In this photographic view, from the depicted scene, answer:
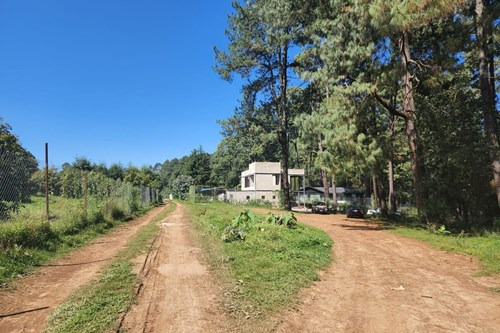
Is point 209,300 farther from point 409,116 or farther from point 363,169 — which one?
point 409,116

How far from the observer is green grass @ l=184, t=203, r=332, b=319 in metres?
5.41

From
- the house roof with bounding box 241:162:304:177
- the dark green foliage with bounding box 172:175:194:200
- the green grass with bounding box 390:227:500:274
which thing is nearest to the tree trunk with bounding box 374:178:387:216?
the green grass with bounding box 390:227:500:274

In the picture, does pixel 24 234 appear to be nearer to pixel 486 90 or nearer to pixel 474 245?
pixel 474 245

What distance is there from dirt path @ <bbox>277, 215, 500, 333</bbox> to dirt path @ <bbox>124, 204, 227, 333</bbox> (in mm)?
1108

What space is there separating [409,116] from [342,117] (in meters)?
3.89

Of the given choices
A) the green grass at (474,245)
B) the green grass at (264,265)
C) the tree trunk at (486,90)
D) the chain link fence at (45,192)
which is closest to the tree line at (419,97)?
the tree trunk at (486,90)

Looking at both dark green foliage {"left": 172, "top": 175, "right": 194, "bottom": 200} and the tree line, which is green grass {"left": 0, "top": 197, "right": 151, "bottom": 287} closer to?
the tree line

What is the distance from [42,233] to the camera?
31.2 feet

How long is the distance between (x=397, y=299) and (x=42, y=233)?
8943 mm

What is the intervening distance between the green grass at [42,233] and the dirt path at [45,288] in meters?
0.38

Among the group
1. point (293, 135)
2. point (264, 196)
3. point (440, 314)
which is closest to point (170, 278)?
→ point (440, 314)

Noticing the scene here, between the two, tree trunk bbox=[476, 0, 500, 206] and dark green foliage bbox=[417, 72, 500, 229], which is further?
dark green foliage bbox=[417, 72, 500, 229]

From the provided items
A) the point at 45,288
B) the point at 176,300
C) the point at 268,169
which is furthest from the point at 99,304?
the point at 268,169

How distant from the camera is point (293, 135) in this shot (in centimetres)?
6544
